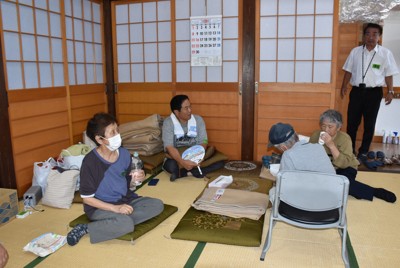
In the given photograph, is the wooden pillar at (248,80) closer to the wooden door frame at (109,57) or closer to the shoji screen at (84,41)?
the wooden door frame at (109,57)

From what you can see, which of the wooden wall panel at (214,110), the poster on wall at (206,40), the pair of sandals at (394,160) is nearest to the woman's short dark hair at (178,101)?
the wooden wall panel at (214,110)

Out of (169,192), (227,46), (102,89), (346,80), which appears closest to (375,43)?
(346,80)

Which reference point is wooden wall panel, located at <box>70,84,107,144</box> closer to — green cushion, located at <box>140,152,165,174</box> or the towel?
green cushion, located at <box>140,152,165,174</box>

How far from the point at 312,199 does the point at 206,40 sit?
3.16m

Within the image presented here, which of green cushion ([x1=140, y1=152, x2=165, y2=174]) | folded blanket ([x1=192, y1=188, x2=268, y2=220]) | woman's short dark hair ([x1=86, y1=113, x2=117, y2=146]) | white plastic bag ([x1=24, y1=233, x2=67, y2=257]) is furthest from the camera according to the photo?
green cushion ([x1=140, y1=152, x2=165, y2=174])

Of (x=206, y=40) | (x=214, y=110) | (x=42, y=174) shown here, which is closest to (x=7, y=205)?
(x=42, y=174)

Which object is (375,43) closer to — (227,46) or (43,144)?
(227,46)

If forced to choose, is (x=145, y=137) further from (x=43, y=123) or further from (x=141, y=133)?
(x=43, y=123)

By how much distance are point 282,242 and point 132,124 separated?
270 cm

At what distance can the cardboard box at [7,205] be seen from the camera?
9.65ft

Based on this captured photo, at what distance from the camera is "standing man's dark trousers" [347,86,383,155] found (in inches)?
183

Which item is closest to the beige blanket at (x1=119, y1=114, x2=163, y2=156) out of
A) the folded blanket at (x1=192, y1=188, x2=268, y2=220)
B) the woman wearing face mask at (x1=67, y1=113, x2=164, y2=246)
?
the folded blanket at (x1=192, y1=188, x2=268, y2=220)

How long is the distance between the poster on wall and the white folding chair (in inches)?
115

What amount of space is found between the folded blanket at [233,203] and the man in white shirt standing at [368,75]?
231 cm
